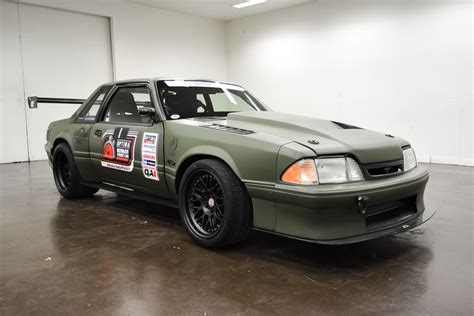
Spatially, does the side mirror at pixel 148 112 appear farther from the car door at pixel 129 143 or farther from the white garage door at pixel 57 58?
the white garage door at pixel 57 58

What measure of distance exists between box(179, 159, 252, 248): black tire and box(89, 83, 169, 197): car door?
0.37 m

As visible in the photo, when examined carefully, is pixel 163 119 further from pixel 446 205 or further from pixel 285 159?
pixel 446 205

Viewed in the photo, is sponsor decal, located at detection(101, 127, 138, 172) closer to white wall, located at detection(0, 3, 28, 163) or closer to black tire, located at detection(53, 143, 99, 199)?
black tire, located at detection(53, 143, 99, 199)

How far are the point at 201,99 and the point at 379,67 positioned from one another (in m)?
5.54

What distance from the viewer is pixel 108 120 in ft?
12.5

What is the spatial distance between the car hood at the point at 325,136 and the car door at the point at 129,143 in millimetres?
686

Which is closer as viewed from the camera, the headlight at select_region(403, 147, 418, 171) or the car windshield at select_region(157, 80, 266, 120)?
the headlight at select_region(403, 147, 418, 171)

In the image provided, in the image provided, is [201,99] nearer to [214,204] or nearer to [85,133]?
[214,204]

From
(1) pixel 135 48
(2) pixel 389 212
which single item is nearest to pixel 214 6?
(1) pixel 135 48

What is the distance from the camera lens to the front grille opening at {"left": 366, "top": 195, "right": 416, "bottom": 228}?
241 centimetres

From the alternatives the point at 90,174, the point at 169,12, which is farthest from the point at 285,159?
the point at 169,12

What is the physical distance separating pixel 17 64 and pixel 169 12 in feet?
12.8

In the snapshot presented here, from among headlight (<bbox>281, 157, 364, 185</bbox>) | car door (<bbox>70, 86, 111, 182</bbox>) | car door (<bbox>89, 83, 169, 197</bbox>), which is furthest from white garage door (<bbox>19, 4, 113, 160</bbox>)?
headlight (<bbox>281, 157, 364, 185</bbox>)

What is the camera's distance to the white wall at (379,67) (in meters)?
6.89
